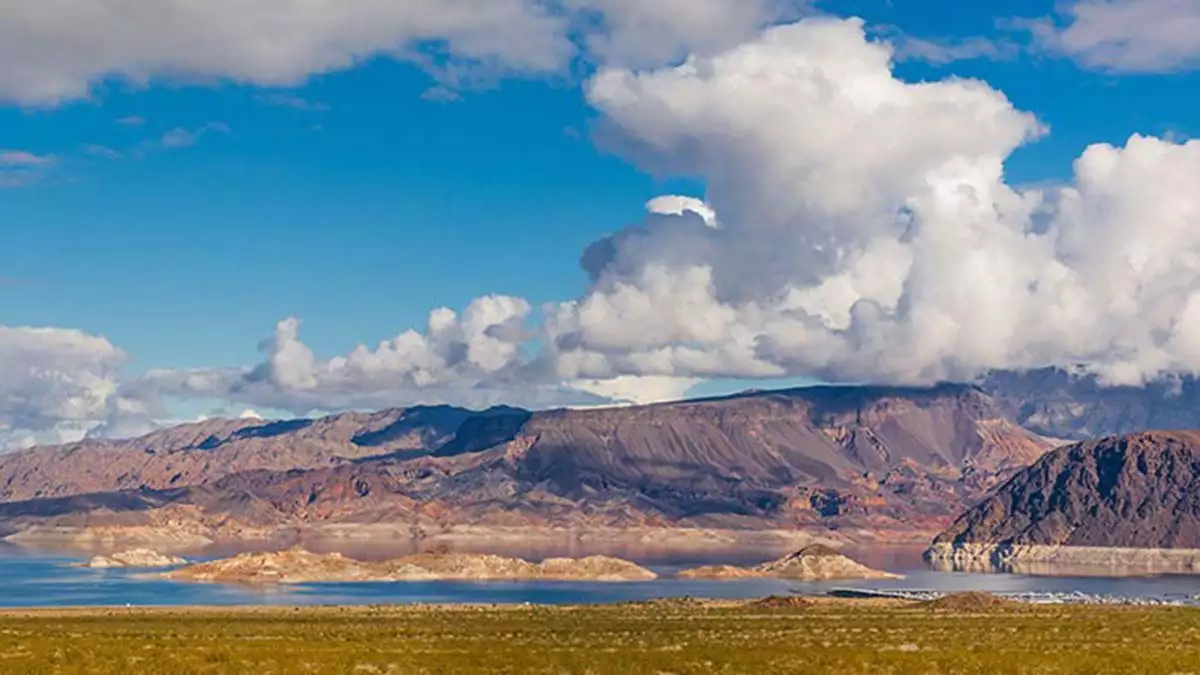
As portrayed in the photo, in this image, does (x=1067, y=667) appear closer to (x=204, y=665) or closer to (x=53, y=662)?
(x=204, y=665)

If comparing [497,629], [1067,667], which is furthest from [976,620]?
[1067,667]

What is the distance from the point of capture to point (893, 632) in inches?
4375

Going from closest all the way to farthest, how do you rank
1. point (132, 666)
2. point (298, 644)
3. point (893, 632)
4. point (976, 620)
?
1. point (132, 666)
2. point (298, 644)
3. point (893, 632)
4. point (976, 620)

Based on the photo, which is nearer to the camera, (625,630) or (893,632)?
(893,632)

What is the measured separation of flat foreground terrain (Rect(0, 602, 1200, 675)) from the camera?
66.4m

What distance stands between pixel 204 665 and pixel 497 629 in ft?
195

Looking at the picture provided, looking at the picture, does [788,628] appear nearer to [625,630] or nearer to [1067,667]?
[625,630]

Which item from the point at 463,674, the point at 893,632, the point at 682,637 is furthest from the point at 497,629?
the point at 463,674

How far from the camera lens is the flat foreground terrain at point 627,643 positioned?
66.4m

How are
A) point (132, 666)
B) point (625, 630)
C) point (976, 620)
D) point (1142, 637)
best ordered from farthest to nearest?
point (976, 620), point (625, 630), point (1142, 637), point (132, 666)

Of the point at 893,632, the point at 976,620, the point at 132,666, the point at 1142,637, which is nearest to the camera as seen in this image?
the point at 132,666

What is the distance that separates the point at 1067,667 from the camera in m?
68.2

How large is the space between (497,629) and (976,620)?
45.1 metres

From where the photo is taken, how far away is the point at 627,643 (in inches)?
3711
